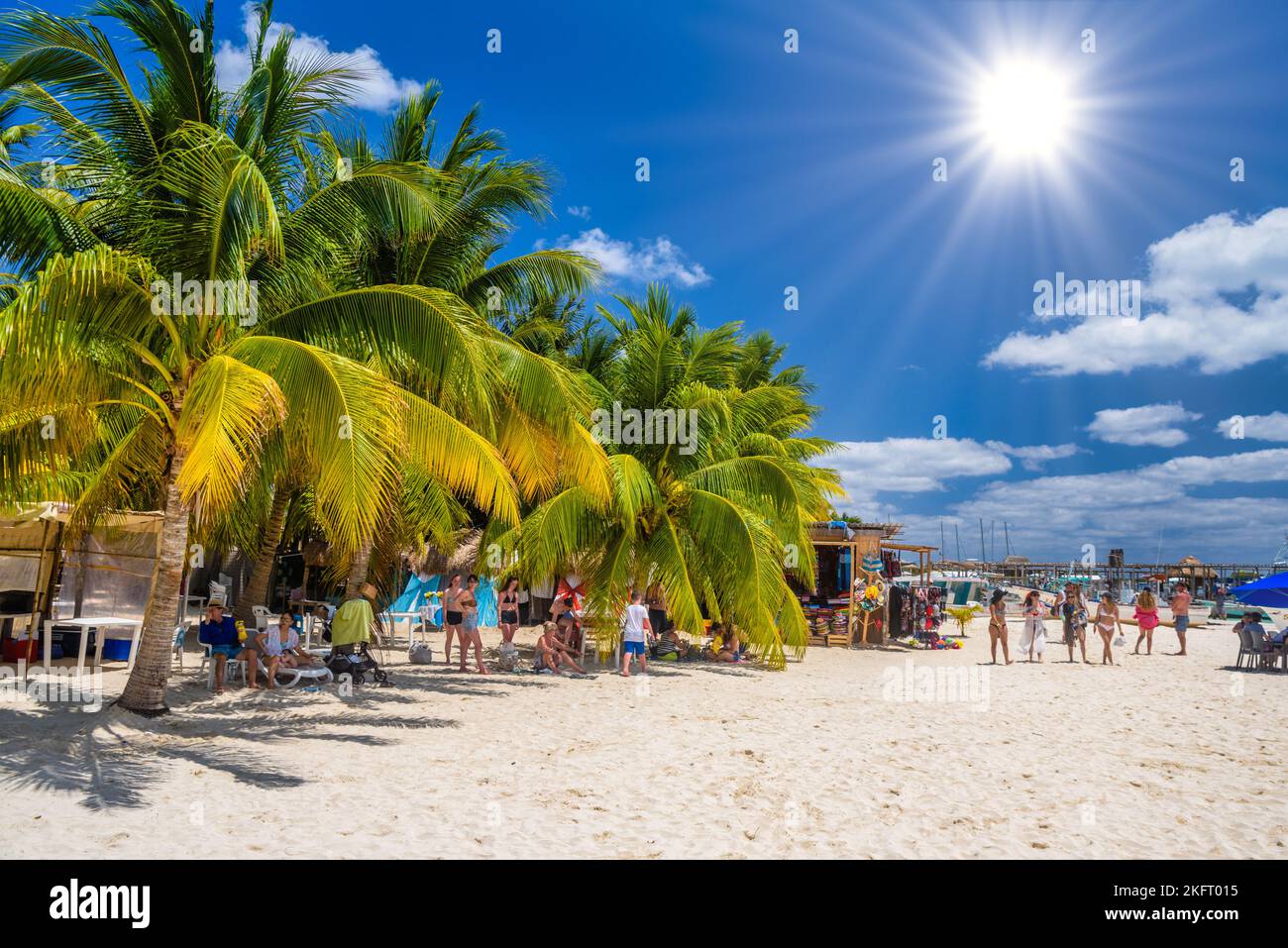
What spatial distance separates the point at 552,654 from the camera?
46.0 ft

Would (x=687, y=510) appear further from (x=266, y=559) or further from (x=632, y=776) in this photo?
(x=632, y=776)

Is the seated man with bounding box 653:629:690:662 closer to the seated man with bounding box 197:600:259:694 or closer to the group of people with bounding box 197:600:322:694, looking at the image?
the group of people with bounding box 197:600:322:694

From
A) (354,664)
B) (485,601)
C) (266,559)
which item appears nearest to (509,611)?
A: (354,664)

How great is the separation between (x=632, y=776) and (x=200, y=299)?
19.4 feet

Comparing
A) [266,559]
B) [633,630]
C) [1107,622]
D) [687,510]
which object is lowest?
[1107,622]

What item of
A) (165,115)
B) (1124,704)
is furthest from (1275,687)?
(165,115)

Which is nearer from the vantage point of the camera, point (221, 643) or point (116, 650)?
point (221, 643)

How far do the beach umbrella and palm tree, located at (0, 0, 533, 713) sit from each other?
17526 millimetres

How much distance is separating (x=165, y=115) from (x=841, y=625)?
17.8 m

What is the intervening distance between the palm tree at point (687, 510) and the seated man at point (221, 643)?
4203mm

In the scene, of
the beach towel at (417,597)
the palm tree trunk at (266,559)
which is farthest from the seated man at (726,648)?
the palm tree trunk at (266,559)

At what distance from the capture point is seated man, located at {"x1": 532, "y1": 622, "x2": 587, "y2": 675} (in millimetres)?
13977
